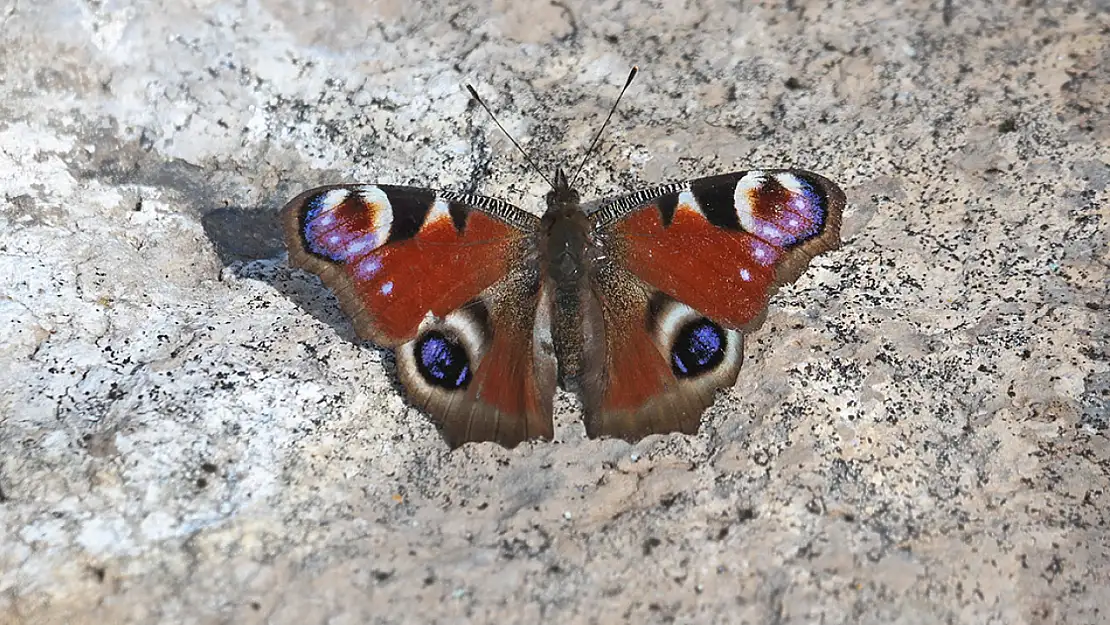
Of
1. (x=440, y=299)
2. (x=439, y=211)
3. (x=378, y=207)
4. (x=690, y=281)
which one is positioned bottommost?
(x=690, y=281)

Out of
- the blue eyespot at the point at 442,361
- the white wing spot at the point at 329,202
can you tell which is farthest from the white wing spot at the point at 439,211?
the blue eyespot at the point at 442,361

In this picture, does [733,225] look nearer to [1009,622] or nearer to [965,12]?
[1009,622]

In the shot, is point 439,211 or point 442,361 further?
point 439,211

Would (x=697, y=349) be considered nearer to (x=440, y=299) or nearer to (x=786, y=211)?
(x=786, y=211)

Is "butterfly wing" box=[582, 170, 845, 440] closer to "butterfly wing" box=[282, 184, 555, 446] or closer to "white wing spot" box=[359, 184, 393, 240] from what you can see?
"butterfly wing" box=[282, 184, 555, 446]

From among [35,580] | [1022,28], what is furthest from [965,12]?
[35,580]

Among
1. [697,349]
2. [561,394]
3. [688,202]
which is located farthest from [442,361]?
[688,202]

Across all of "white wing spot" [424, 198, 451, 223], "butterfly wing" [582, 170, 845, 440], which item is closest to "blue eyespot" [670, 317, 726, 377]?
"butterfly wing" [582, 170, 845, 440]

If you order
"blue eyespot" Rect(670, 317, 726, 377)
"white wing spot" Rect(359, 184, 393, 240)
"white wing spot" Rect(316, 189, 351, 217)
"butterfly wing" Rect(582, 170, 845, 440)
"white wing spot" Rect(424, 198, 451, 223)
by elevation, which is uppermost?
"white wing spot" Rect(316, 189, 351, 217)
